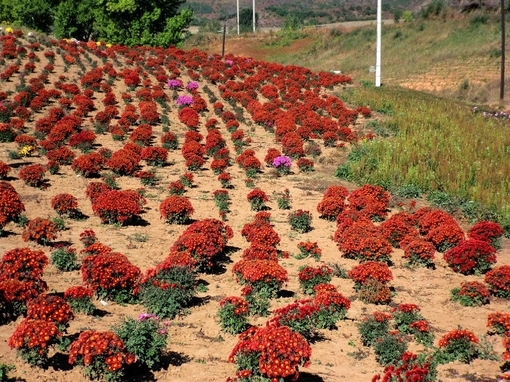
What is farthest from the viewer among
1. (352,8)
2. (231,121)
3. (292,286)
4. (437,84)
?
(352,8)

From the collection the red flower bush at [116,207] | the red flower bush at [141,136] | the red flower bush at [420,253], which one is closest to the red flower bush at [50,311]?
the red flower bush at [116,207]

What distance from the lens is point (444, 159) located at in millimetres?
17031

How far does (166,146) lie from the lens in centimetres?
1981

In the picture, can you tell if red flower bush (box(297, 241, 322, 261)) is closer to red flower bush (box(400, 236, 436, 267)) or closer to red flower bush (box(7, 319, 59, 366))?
red flower bush (box(400, 236, 436, 267))

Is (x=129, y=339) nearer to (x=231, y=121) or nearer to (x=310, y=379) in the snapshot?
(x=310, y=379)

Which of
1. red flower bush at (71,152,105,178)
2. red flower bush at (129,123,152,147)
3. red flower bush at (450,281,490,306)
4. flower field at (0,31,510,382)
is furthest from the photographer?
red flower bush at (129,123,152,147)

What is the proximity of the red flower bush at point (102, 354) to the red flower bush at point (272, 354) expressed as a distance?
4.22 feet

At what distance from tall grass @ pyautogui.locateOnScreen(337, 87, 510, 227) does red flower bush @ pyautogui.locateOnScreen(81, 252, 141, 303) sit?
9316 mm

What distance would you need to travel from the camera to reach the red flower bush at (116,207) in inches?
484

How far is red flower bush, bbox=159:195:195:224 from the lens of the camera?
12.6 meters

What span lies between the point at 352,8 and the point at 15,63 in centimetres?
11551

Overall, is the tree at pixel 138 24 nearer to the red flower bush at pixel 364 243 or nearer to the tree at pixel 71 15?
the tree at pixel 71 15

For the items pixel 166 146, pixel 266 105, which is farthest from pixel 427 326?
pixel 266 105

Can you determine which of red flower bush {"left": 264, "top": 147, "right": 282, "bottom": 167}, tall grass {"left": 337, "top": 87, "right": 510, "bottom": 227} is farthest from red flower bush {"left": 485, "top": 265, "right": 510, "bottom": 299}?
red flower bush {"left": 264, "top": 147, "right": 282, "bottom": 167}
